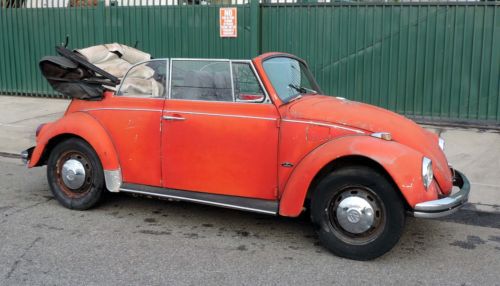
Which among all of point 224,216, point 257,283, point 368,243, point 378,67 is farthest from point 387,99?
point 257,283

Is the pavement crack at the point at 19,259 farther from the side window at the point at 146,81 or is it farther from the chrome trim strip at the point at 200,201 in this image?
the side window at the point at 146,81

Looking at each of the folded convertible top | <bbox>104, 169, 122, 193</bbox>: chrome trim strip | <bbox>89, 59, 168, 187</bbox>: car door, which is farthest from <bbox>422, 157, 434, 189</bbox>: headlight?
the folded convertible top

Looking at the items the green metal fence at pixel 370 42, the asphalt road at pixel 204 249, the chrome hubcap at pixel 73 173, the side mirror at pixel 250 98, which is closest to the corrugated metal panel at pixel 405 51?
the green metal fence at pixel 370 42

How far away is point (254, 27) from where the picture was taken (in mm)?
10734

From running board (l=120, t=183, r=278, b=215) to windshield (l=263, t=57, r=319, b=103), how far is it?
0.97 m

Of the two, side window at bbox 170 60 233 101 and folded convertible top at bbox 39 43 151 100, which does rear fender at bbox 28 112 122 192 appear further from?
side window at bbox 170 60 233 101

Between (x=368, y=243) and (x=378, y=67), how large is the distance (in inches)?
242

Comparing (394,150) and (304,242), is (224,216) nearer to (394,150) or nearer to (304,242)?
(304,242)

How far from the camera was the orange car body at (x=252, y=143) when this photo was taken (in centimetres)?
451

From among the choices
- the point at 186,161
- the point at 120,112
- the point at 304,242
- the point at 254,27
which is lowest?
the point at 304,242

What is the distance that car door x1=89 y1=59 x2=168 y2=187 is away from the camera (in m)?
5.36

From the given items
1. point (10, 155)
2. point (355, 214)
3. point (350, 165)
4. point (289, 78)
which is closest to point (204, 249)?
point (355, 214)

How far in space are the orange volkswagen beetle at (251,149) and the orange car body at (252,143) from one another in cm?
1

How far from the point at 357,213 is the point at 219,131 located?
1.47 meters
